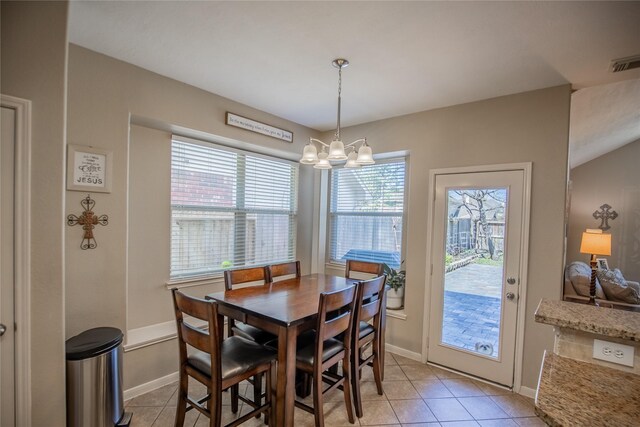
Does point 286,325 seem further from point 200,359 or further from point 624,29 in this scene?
point 624,29

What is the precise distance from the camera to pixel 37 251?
1.64 meters

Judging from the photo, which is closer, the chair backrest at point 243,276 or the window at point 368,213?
the chair backrest at point 243,276

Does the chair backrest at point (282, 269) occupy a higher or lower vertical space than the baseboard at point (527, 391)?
higher

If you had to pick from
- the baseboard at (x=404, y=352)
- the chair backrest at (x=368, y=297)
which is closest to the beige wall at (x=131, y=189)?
the chair backrest at (x=368, y=297)

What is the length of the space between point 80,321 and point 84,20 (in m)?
2.00

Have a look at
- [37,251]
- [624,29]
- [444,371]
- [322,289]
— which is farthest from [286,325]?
[624,29]

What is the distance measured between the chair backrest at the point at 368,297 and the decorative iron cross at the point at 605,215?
5.48 meters

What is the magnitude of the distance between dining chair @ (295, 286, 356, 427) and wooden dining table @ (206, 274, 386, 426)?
99 mm

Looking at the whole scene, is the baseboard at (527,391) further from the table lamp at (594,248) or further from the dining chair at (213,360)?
the dining chair at (213,360)

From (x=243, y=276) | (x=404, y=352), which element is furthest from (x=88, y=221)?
(x=404, y=352)

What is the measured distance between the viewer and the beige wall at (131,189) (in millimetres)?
2131

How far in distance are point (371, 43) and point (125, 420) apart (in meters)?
3.09

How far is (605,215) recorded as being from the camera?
5414 mm

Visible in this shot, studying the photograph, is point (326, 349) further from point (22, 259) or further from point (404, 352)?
point (22, 259)
